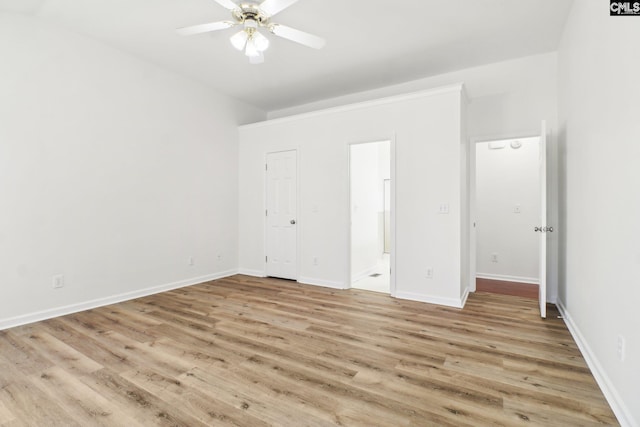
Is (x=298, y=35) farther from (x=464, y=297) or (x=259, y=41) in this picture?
(x=464, y=297)

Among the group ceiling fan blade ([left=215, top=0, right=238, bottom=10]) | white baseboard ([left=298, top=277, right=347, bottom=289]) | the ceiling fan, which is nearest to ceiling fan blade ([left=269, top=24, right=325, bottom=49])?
the ceiling fan

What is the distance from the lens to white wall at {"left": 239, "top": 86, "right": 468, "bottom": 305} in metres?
3.74

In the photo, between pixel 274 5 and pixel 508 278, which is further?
pixel 508 278

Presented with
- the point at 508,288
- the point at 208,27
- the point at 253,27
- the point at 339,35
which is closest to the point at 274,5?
the point at 253,27

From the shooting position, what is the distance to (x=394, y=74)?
14.5 ft

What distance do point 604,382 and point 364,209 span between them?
12.5 feet

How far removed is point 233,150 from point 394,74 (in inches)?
114

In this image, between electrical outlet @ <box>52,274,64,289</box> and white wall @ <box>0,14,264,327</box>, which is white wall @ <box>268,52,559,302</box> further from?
electrical outlet @ <box>52,274,64,289</box>

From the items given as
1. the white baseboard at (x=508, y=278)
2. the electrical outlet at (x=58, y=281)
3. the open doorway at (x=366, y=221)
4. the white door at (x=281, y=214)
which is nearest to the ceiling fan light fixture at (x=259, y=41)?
the open doorway at (x=366, y=221)

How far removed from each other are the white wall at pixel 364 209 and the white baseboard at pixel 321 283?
1.45 feet

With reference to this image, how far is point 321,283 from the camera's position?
4.72m

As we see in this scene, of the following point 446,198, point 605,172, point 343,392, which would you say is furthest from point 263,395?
point 446,198

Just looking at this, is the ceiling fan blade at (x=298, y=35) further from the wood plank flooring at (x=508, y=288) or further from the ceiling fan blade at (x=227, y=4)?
the wood plank flooring at (x=508, y=288)

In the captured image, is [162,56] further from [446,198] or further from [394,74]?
[446,198]
